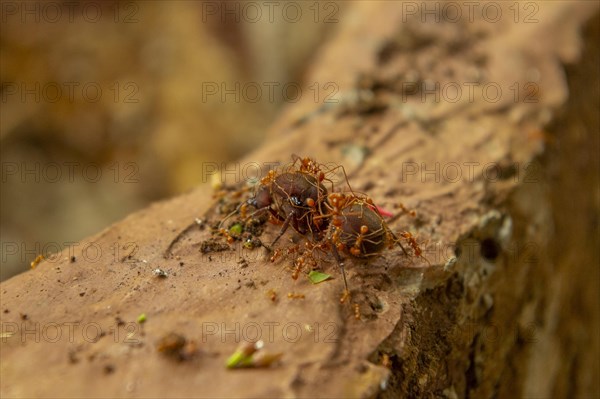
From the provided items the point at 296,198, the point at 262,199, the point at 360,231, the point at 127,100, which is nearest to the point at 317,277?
the point at 360,231

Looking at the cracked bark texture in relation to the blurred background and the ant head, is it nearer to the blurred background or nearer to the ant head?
the ant head

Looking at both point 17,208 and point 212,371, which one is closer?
point 212,371

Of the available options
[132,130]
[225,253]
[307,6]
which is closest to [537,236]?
[225,253]

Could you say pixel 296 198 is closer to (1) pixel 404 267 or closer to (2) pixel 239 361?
(1) pixel 404 267

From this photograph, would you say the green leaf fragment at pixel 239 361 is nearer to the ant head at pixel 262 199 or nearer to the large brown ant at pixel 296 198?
the large brown ant at pixel 296 198

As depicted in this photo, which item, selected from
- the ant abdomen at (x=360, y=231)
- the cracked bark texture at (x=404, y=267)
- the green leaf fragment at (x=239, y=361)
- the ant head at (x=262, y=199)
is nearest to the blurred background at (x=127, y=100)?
the cracked bark texture at (x=404, y=267)

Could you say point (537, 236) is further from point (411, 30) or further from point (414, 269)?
point (411, 30)
